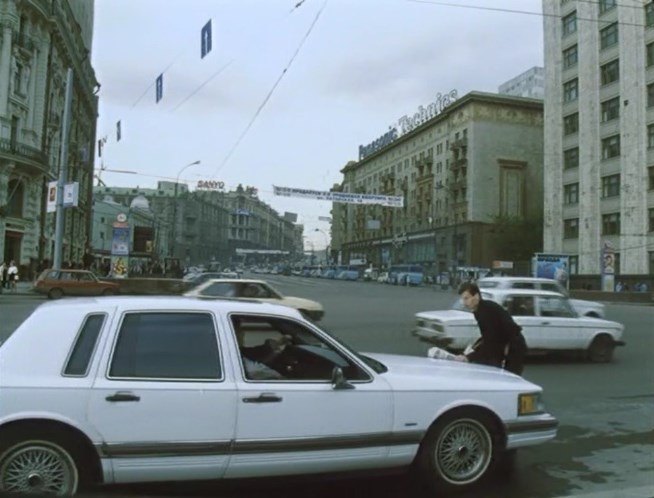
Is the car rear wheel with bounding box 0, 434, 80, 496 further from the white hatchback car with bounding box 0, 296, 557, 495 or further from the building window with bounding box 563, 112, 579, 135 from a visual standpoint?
the building window with bounding box 563, 112, 579, 135

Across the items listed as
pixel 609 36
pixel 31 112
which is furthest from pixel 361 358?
pixel 609 36

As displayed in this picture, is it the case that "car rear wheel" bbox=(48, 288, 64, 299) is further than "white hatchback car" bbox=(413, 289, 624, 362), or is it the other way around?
"car rear wheel" bbox=(48, 288, 64, 299)

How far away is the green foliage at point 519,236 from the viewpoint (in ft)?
239

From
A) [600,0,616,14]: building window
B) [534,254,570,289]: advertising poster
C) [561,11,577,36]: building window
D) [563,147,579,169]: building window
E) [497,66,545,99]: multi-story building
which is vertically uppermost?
[497,66,545,99]: multi-story building

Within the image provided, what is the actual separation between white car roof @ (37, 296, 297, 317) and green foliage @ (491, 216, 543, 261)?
71.6 meters

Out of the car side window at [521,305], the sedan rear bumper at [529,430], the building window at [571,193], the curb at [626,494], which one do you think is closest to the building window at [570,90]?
the building window at [571,193]

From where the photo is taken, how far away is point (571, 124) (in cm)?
5959

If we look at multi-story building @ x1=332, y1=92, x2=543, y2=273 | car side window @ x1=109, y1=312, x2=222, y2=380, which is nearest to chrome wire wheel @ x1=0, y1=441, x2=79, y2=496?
car side window @ x1=109, y1=312, x2=222, y2=380

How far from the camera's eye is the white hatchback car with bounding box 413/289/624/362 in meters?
11.7

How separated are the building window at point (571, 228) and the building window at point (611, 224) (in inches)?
144

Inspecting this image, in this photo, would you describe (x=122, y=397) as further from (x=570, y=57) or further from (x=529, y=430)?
(x=570, y=57)

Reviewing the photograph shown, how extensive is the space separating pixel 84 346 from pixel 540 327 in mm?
9684

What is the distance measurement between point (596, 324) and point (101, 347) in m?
10.6

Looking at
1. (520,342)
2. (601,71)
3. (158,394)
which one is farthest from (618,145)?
(158,394)
